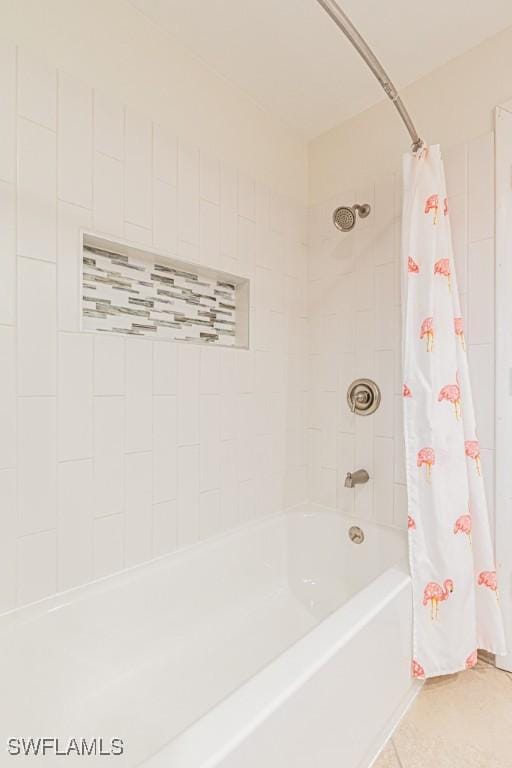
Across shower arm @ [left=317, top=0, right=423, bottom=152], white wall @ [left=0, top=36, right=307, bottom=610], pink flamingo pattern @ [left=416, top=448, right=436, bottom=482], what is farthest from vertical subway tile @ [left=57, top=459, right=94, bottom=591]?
shower arm @ [left=317, top=0, right=423, bottom=152]

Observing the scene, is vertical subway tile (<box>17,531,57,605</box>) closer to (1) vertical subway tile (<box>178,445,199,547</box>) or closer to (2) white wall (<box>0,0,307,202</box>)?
(1) vertical subway tile (<box>178,445,199,547</box>)

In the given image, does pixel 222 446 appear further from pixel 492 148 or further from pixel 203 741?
pixel 492 148

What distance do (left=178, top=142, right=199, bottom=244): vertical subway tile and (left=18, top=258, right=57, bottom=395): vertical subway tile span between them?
56cm

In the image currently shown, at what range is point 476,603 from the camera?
1498 mm

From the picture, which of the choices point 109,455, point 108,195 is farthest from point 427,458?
point 108,195

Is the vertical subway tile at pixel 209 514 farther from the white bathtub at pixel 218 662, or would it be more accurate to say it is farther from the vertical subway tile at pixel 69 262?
the vertical subway tile at pixel 69 262

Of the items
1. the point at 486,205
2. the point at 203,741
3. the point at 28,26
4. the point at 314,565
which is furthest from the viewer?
the point at 314,565

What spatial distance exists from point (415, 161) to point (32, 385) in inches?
61.3

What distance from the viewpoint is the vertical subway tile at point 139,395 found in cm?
144

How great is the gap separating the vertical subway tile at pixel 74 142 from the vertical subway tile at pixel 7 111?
0.13 m

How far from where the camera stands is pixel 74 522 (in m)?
1.31

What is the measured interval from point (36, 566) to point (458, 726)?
1439 millimetres

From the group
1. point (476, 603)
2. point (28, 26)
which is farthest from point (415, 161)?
point (476, 603)

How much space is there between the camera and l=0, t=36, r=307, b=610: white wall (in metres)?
1.19
